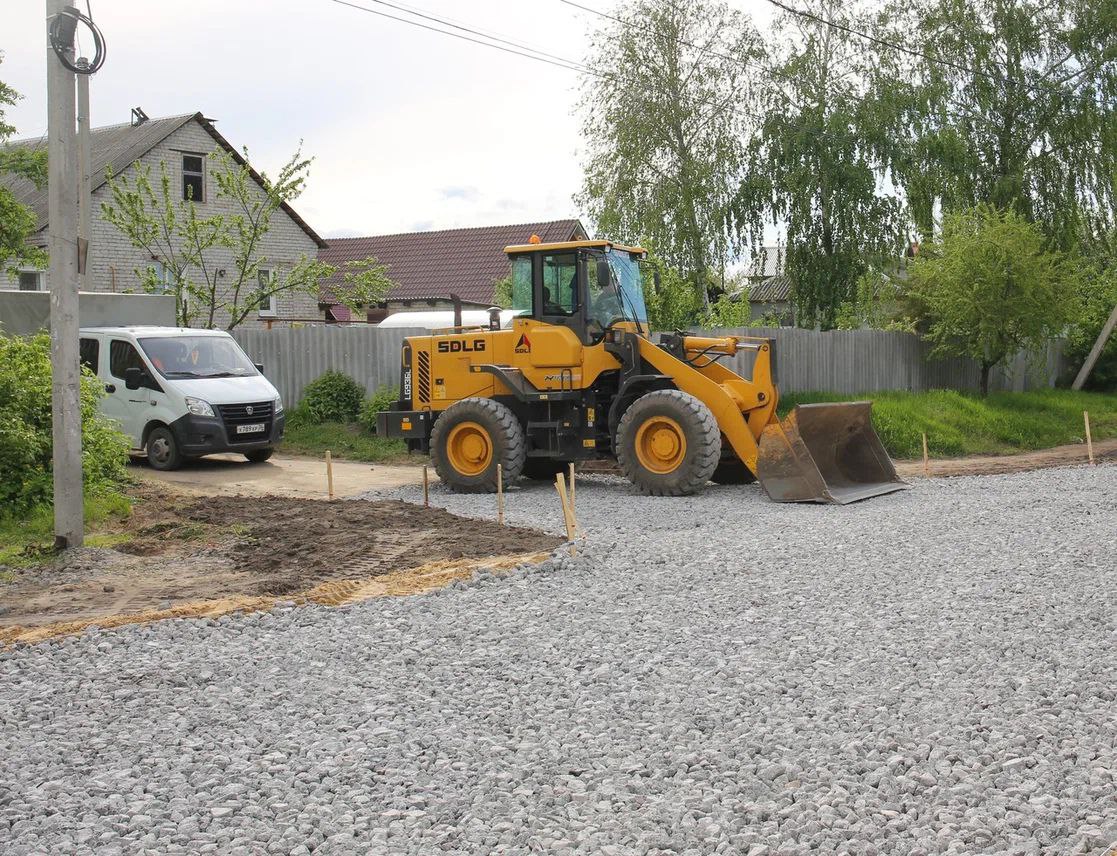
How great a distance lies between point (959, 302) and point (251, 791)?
2233cm

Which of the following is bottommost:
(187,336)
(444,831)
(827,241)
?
(444,831)

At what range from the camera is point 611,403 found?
15523 mm

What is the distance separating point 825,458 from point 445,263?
29.3 metres

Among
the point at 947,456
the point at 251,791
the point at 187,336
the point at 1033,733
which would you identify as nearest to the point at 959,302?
the point at 947,456

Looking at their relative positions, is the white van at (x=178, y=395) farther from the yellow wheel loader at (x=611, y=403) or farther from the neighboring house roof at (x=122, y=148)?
the neighboring house roof at (x=122, y=148)

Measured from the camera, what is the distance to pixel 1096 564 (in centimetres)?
972

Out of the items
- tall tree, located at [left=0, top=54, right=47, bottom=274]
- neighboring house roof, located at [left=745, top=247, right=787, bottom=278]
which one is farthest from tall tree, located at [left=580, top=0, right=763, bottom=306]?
tall tree, located at [left=0, top=54, right=47, bottom=274]

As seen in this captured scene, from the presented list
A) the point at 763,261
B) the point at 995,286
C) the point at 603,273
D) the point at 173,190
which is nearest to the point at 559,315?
the point at 603,273

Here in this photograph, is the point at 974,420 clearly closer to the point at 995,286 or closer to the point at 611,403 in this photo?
the point at 995,286

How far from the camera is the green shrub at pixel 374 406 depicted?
21.6m

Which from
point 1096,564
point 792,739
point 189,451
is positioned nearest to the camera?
point 792,739

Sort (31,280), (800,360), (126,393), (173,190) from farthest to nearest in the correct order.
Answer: (173,190) < (31,280) < (800,360) < (126,393)

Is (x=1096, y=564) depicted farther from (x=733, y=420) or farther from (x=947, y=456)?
(x=947, y=456)

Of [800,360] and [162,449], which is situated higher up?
[800,360]
